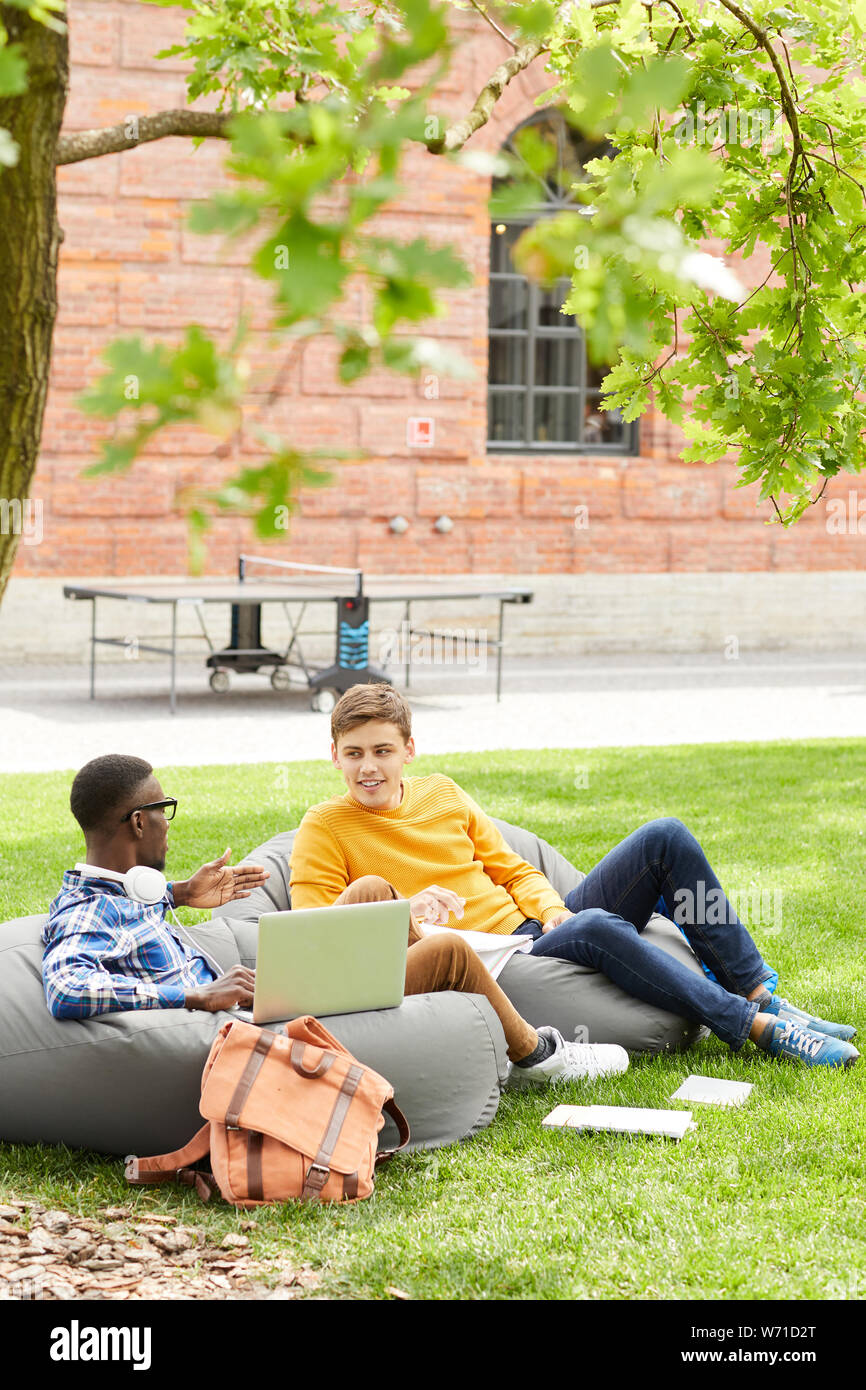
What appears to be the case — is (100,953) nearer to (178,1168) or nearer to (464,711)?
(178,1168)

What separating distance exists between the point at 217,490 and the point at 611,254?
0.61m

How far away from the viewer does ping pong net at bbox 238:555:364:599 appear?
1248 centimetres

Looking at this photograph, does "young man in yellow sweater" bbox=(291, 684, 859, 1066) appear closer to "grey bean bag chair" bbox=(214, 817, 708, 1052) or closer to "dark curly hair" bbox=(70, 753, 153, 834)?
"grey bean bag chair" bbox=(214, 817, 708, 1052)

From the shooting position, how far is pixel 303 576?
49.4 ft

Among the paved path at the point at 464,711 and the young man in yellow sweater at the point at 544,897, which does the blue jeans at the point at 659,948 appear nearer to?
the young man in yellow sweater at the point at 544,897

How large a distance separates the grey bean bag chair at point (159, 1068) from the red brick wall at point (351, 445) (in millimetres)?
9502

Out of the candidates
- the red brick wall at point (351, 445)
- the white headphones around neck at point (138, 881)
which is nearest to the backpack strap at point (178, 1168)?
the white headphones around neck at point (138, 881)

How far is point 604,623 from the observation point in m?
16.5

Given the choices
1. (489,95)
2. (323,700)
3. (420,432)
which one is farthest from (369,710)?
(420,432)

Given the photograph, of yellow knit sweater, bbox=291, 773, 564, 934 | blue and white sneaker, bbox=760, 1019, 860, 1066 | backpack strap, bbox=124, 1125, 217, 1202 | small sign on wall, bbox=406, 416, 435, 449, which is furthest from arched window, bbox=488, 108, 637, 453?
backpack strap, bbox=124, 1125, 217, 1202

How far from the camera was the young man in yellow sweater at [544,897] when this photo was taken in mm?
4469

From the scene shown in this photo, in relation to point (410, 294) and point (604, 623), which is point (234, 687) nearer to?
point (604, 623)

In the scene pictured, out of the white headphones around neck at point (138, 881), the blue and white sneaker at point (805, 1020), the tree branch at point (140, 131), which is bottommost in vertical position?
the blue and white sneaker at point (805, 1020)

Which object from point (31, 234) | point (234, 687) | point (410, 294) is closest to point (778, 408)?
point (31, 234)
